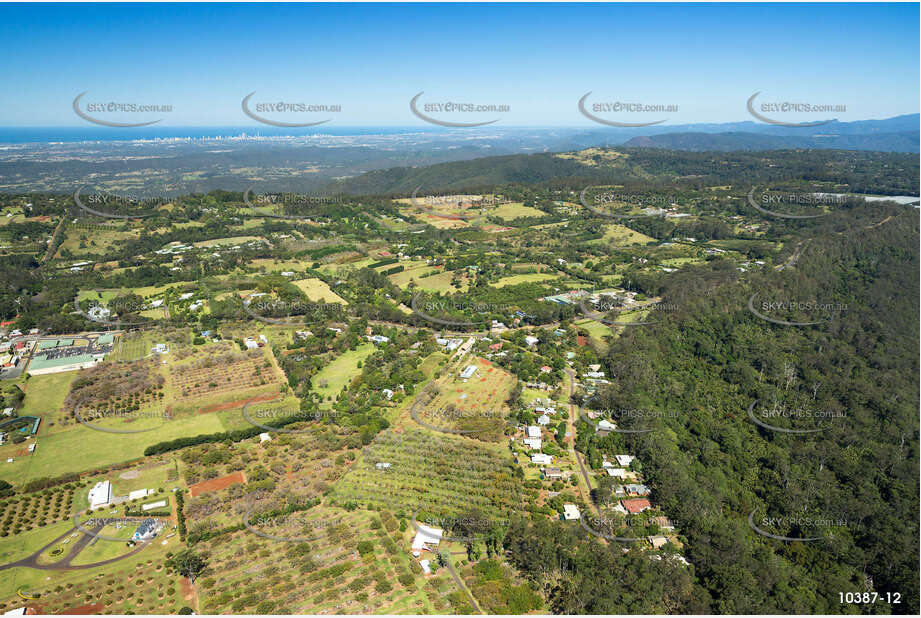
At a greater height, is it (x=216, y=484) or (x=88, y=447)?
(x=88, y=447)

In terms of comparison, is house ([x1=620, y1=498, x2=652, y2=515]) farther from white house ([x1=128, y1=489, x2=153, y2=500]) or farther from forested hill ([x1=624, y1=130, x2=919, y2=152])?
forested hill ([x1=624, y1=130, x2=919, y2=152])

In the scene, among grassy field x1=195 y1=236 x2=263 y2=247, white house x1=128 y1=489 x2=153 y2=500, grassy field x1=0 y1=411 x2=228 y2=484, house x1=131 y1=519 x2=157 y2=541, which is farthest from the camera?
grassy field x1=195 y1=236 x2=263 y2=247

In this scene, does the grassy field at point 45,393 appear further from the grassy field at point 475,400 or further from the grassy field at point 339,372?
the grassy field at point 475,400

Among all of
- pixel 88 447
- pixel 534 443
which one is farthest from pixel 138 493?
pixel 534 443

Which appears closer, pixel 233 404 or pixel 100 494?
pixel 100 494

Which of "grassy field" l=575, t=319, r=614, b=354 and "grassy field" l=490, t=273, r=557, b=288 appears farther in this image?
"grassy field" l=490, t=273, r=557, b=288

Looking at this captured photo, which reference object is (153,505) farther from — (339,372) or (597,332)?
(597,332)

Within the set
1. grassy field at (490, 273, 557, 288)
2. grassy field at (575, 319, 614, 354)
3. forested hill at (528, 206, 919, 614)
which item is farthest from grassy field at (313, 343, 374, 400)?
grassy field at (490, 273, 557, 288)
